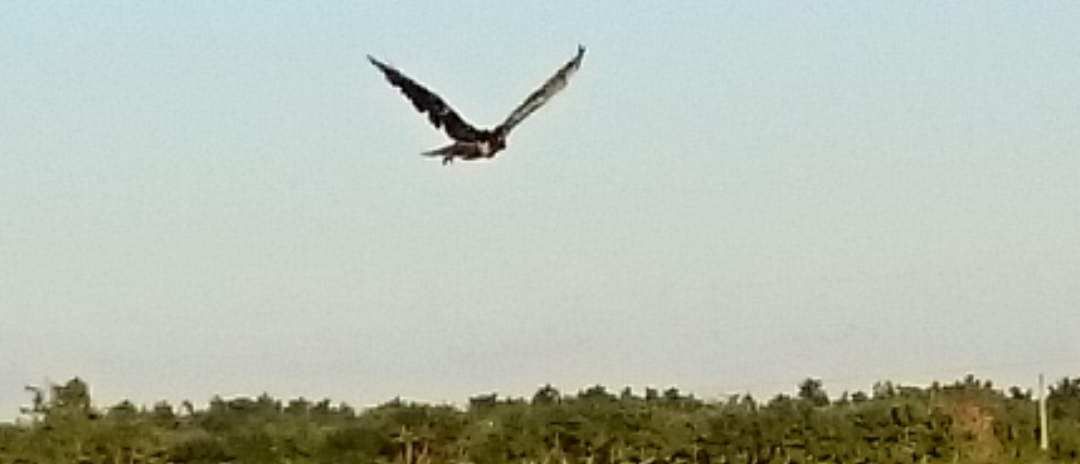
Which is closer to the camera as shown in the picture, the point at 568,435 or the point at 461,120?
the point at 461,120

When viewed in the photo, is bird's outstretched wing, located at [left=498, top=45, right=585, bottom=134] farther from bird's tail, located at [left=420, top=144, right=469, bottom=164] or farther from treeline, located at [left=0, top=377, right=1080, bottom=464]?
treeline, located at [left=0, top=377, right=1080, bottom=464]

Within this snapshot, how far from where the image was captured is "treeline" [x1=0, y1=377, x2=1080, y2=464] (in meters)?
33.2

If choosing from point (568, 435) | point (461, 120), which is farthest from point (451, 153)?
point (568, 435)

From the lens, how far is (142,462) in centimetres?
3278

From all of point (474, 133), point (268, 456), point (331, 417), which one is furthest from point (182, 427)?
point (474, 133)

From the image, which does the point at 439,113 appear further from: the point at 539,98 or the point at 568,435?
the point at 568,435

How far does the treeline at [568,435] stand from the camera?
3316 cm

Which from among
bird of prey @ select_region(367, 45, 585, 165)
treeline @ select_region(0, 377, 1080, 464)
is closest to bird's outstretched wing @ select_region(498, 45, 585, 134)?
bird of prey @ select_region(367, 45, 585, 165)

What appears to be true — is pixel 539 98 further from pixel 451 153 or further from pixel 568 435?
pixel 568 435

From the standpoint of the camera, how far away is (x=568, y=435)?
34062mm

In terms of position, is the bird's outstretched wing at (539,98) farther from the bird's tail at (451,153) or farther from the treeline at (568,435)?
the treeline at (568,435)

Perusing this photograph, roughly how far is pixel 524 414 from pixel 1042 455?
8081 millimetres

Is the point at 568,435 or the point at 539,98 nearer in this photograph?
the point at 539,98

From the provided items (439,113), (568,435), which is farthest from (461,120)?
(568,435)
